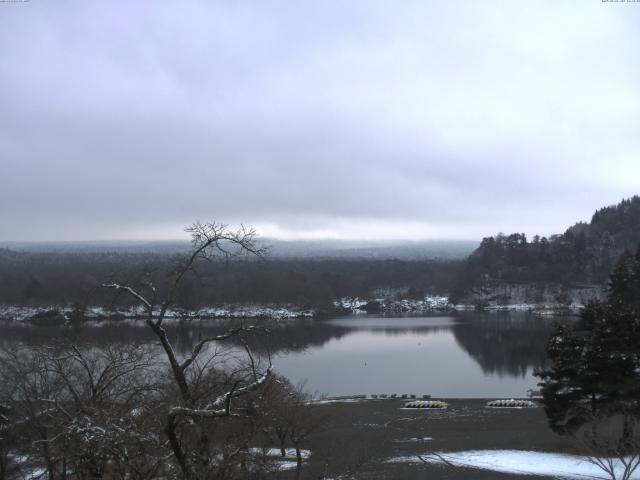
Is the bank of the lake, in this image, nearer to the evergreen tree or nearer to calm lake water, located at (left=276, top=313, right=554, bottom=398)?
the evergreen tree

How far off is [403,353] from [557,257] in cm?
4062

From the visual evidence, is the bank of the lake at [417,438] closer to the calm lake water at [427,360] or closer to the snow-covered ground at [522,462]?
the snow-covered ground at [522,462]

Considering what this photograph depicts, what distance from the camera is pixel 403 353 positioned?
3209cm

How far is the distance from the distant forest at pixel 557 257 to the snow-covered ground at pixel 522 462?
56.8m

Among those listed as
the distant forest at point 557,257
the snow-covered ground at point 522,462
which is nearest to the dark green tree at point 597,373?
the snow-covered ground at point 522,462

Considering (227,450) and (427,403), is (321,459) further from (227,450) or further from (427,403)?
(227,450)

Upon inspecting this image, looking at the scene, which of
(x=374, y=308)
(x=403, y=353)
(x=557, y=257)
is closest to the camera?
(x=403, y=353)

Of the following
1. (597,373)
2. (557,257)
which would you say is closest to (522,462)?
(597,373)

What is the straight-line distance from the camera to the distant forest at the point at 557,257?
6500 cm

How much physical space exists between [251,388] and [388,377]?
22.9m

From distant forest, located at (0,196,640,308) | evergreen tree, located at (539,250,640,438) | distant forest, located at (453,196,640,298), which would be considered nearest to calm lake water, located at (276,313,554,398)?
evergreen tree, located at (539,250,640,438)

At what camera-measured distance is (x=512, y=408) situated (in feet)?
56.6

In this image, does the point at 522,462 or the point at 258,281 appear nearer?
the point at 522,462

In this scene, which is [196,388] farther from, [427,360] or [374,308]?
[374,308]
